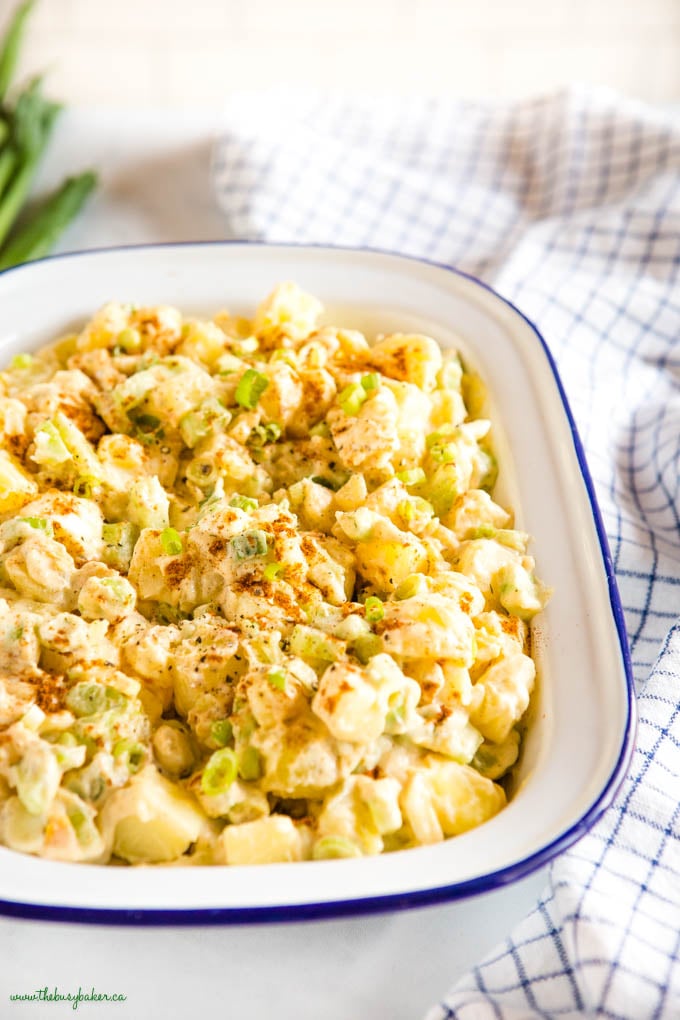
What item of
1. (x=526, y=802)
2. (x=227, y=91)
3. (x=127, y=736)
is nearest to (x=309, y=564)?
(x=127, y=736)

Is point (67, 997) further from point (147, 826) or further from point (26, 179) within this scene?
point (26, 179)

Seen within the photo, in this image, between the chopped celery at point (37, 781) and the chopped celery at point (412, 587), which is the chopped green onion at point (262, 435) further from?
the chopped celery at point (37, 781)

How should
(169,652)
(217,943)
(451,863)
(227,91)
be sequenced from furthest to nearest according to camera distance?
(227,91)
(169,652)
(217,943)
(451,863)

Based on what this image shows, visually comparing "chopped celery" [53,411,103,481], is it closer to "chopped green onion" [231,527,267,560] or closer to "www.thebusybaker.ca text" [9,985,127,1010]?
"chopped green onion" [231,527,267,560]

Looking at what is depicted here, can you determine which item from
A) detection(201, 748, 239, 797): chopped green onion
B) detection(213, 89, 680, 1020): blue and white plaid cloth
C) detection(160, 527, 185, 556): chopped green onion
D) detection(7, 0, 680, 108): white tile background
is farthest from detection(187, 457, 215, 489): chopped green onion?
detection(7, 0, 680, 108): white tile background

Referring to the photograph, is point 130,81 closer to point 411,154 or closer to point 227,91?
point 227,91

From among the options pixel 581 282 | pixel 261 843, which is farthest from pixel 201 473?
pixel 581 282

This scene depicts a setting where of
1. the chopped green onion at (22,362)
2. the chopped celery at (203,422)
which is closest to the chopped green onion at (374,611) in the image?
the chopped celery at (203,422)
